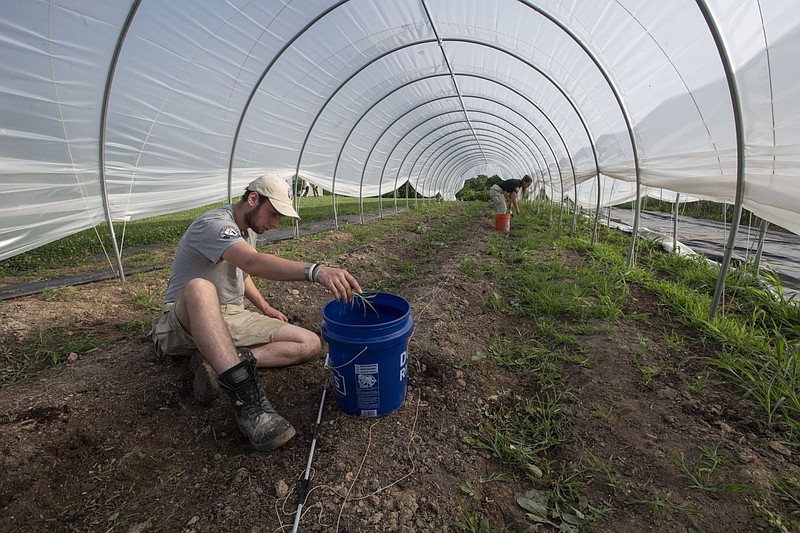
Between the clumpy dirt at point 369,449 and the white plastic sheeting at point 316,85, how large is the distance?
1.47 meters

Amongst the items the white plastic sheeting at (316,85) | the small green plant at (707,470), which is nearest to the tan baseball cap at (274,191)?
the small green plant at (707,470)

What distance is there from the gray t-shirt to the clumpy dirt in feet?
1.91

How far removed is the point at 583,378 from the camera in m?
2.41

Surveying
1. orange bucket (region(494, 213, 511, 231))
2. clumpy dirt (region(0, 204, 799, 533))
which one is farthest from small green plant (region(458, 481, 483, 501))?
orange bucket (region(494, 213, 511, 231))

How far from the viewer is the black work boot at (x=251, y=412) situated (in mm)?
1738

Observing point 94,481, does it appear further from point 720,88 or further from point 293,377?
point 720,88

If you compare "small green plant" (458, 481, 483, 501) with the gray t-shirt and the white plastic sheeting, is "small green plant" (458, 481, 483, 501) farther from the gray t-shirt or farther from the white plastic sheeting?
the white plastic sheeting

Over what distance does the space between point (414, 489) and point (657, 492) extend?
1.01 metres

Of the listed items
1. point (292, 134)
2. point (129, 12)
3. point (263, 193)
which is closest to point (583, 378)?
point (263, 193)

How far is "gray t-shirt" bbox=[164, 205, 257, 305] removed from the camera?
199 cm

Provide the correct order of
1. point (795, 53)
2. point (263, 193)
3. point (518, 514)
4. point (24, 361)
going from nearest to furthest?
point (518, 514), point (263, 193), point (795, 53), point (24, 361)

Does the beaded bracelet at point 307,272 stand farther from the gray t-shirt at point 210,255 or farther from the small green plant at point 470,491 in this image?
the small green plant at point 470,491

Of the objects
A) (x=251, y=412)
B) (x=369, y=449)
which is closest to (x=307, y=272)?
(x=251, y=412)

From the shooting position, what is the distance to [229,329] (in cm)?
222
